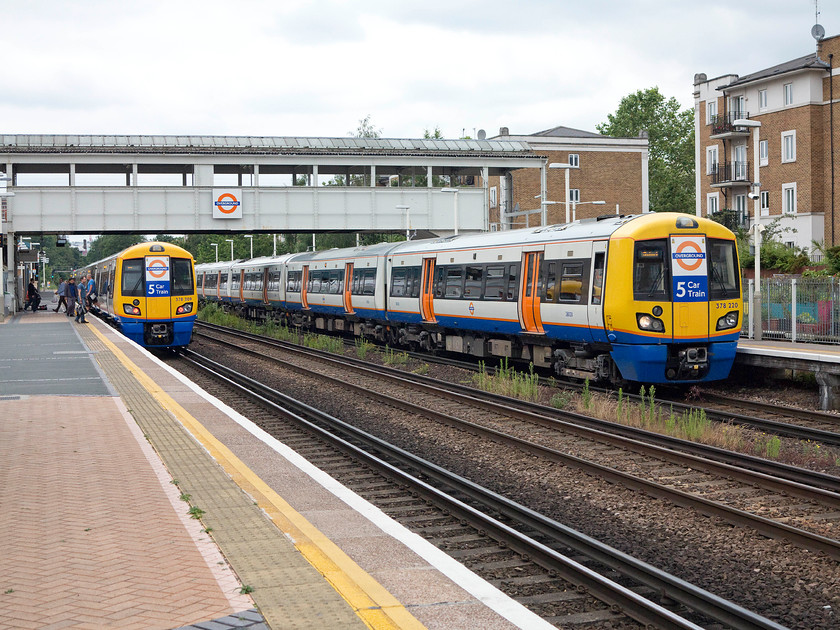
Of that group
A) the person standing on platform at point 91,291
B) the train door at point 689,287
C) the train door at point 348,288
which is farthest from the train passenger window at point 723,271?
the person standing on platform at point 91,291

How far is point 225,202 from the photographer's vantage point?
41.4 m

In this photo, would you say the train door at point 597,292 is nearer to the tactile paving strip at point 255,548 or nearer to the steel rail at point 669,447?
the steel rail at point 669,447

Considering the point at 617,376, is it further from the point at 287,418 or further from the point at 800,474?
the point at 800,474

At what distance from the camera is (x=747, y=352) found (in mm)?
17234

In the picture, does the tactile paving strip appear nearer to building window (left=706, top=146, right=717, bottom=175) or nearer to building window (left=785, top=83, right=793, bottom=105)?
building window (left=785, top=83, right=793, bottom=105)

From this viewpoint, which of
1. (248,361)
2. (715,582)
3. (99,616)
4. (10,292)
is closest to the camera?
(99,616)

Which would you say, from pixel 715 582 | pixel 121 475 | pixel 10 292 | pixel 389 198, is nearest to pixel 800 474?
pixel 715 582

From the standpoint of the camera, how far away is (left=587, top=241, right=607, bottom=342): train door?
52.3 ft

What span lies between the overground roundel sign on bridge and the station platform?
99.6 ft

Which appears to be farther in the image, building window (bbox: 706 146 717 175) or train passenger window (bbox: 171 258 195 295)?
building window (bbox: 706 146 717 175)

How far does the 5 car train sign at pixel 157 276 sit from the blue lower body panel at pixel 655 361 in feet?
48.9

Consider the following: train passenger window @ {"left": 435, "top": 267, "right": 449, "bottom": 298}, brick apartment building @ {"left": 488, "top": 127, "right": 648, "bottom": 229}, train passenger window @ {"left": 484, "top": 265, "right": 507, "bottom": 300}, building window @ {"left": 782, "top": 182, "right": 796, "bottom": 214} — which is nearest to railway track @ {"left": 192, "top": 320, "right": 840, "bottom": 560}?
train passenger window @ {"left": 484, "top": 265, "right": 507, "bottom": 300}

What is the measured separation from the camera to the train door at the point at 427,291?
23.9 meters

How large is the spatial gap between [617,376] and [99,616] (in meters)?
12.8
